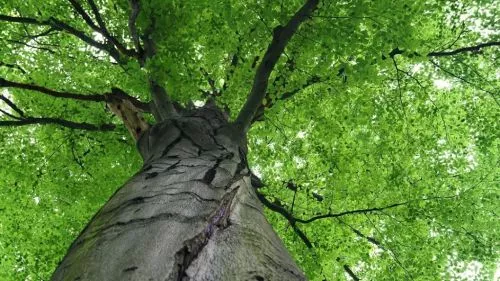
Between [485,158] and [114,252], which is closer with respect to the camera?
[114,252]

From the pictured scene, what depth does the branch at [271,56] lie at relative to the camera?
152 inches

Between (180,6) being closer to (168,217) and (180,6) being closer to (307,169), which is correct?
(168,217)

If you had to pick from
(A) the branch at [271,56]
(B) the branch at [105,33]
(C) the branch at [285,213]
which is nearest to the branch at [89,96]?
(B) the branch at [105,33]

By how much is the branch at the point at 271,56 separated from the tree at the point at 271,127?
20mm

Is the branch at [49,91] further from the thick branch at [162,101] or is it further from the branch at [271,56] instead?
the branch at [271,56]

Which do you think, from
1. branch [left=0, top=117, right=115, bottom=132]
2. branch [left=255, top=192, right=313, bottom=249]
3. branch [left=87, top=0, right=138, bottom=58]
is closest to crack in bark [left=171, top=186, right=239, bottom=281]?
branch [left=255, top=192, right=313, bottom=249]

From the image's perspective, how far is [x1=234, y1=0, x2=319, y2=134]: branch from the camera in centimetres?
386

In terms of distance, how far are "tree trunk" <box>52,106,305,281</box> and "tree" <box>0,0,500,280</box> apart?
0.03 meters

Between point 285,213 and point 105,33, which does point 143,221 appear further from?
point 105,33

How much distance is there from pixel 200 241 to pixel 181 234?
10 centimetres

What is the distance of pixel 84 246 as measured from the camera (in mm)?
1789

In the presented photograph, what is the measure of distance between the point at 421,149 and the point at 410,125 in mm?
427

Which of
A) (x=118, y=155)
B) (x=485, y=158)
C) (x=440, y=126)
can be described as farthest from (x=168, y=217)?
(x=485, y=158)

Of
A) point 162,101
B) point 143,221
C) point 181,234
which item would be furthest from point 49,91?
point 181,234
